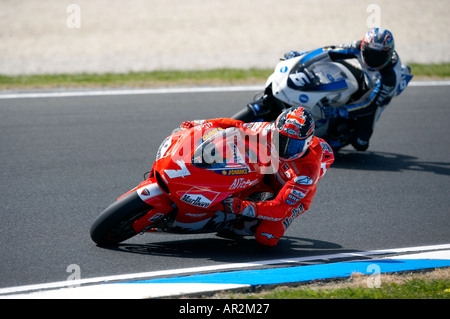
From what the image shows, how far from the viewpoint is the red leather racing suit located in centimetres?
539

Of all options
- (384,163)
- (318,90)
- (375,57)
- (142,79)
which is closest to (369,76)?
(375,57)

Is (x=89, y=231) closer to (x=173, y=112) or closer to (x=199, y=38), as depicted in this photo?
(x=173, y=112)

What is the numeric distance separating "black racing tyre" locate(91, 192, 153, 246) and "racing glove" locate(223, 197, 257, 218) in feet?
2.14

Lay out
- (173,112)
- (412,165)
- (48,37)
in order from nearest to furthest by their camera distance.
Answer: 1. (412,165)
2. (173,112)
3. (48,37)

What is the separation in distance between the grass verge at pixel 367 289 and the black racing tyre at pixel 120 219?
1024 millimetres

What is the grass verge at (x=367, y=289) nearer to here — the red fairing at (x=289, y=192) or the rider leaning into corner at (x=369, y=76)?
the red fairing at (x=289, y=192)

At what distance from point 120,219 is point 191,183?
27.7 inches

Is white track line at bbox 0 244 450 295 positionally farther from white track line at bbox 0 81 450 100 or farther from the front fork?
white track line at bbox 0 81 450 100

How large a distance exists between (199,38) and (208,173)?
36.1 ft

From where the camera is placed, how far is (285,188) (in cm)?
543

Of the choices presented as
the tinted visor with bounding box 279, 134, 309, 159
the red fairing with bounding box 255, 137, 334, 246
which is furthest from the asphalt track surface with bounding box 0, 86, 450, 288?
the tinted visor with bounding box 279, 134, 309, 159

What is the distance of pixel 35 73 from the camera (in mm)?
12422

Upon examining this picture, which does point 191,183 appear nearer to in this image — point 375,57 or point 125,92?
point 375,57
